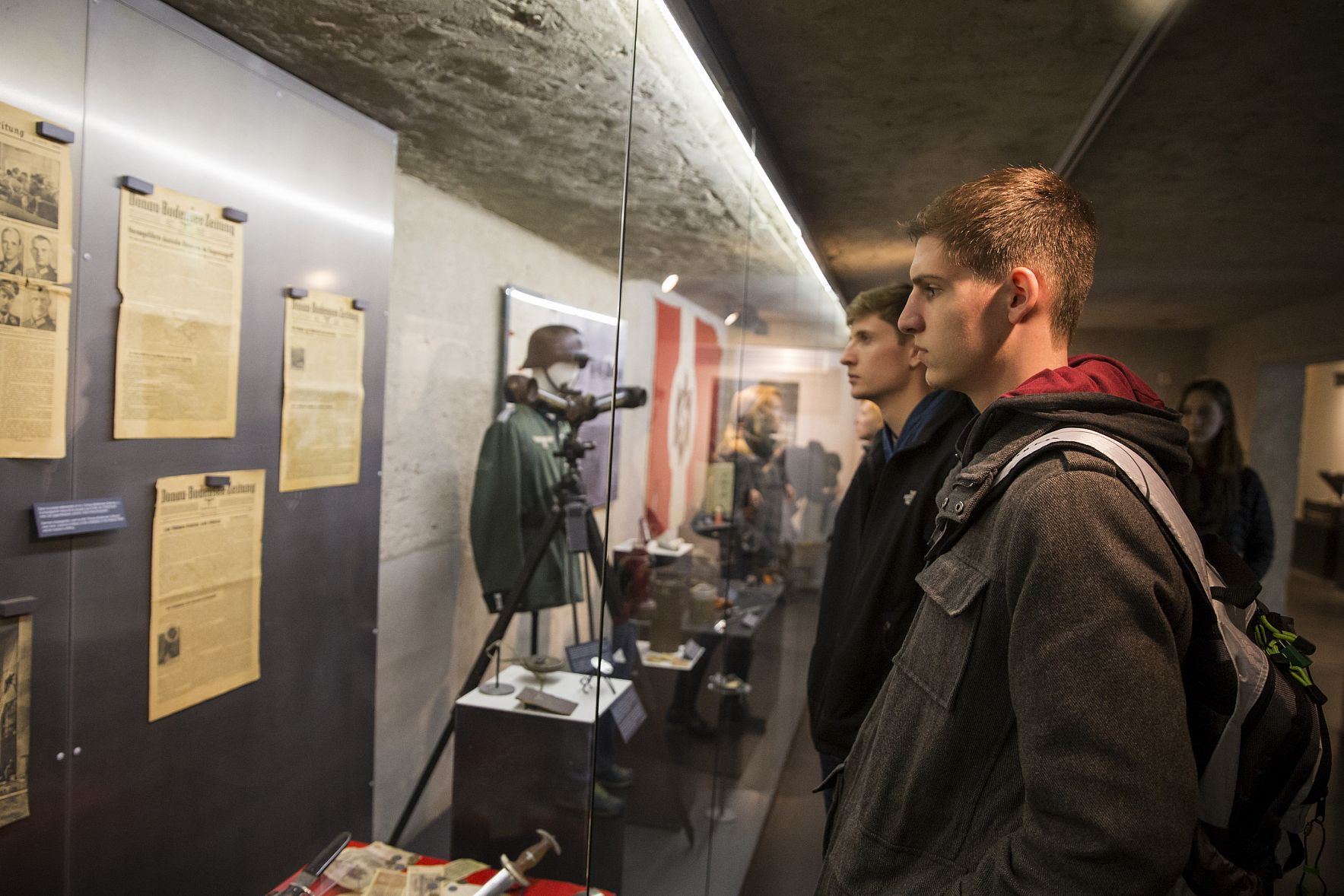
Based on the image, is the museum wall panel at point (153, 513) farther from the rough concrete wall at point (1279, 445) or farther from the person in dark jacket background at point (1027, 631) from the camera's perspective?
the rough concrete wall at point (1279, 445)

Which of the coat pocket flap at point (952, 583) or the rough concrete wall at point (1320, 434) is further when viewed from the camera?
the rough concrete wall at point (1320, 434)

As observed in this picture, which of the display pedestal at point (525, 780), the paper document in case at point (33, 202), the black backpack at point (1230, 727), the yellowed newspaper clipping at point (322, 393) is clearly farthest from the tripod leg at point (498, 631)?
the black backpack at point (1230, 727)

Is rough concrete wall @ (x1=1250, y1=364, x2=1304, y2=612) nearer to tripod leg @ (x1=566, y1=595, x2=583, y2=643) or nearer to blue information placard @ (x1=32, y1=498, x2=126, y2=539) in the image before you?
tripod leg @ (x1=566, y1=595, x2=583, y2=643)

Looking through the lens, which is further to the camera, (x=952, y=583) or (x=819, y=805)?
(x=819, y=805)

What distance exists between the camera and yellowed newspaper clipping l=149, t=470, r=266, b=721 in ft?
5.20

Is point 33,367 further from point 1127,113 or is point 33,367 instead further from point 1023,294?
point 1127,113

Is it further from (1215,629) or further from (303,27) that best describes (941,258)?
(303,27)

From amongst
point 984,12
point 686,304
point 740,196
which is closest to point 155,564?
point 686,304

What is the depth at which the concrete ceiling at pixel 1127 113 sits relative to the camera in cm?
133

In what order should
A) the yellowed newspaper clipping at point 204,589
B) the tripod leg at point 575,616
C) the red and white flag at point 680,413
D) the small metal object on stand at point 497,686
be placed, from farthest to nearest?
the tripod leg at point 575,616
the small metal object on stand at point 497,686
the red and white flag at point 680,413
the yellowed newspaper clipping at point 204,589

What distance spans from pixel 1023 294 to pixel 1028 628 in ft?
1.33

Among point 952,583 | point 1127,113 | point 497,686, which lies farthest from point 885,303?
point 497,686

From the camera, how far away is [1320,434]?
5.72 ft

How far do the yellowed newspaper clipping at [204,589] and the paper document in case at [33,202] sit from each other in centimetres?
47
